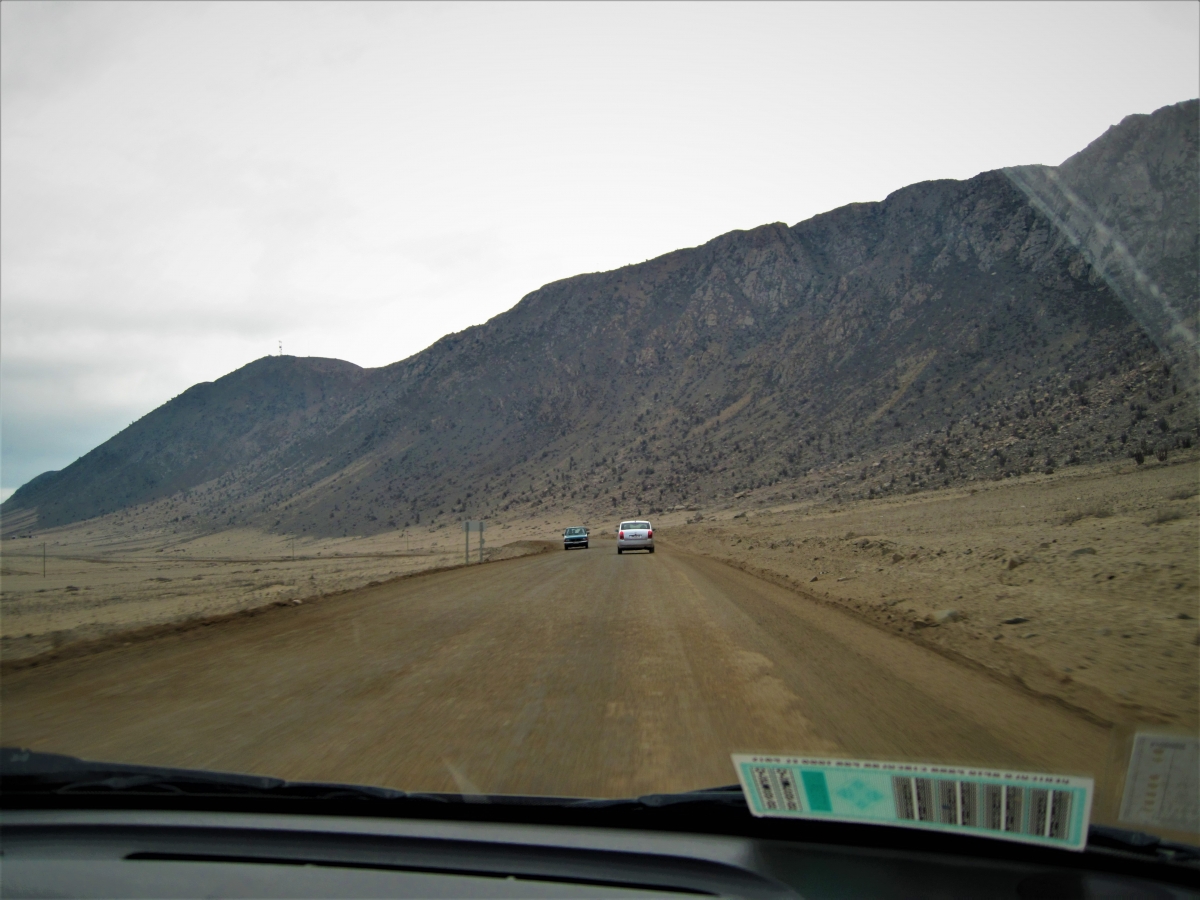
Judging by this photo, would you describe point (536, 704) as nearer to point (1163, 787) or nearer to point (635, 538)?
point (1163, 787)

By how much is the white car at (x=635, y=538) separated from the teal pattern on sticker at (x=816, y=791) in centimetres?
2931

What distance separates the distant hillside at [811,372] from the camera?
50.5 m

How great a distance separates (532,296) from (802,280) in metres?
A: 37.8

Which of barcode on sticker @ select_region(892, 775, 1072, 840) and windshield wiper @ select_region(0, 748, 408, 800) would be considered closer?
barcode on sticker @ select_region(892, 775, 1072, 840)

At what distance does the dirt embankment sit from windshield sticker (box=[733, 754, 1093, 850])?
4207 mm

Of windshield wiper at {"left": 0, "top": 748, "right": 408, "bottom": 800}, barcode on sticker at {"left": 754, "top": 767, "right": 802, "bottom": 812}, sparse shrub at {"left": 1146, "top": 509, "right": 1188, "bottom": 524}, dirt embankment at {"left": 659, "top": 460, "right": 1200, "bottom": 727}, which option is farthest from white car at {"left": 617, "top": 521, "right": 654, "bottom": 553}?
barcode on sticker at {"left": 754, "top": 767, "right": 802, "bottom": 812}

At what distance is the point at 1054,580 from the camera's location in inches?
529

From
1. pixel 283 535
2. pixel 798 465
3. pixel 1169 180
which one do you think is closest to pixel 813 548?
pixel 798 465

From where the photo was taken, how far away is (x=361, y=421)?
110 meters

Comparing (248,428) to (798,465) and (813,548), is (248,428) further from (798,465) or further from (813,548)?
(813,548)

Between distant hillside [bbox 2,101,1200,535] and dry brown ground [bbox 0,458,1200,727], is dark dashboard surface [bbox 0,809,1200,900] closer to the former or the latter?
dry brown ground [bbox 0,458,1200,727]

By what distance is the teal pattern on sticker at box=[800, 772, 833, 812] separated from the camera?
3047 mm

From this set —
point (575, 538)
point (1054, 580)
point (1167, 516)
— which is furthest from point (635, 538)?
point (1054, 580)

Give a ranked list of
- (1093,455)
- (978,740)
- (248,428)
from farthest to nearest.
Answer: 1. (248,428)
2. (1093,455)
3. (978,740)
